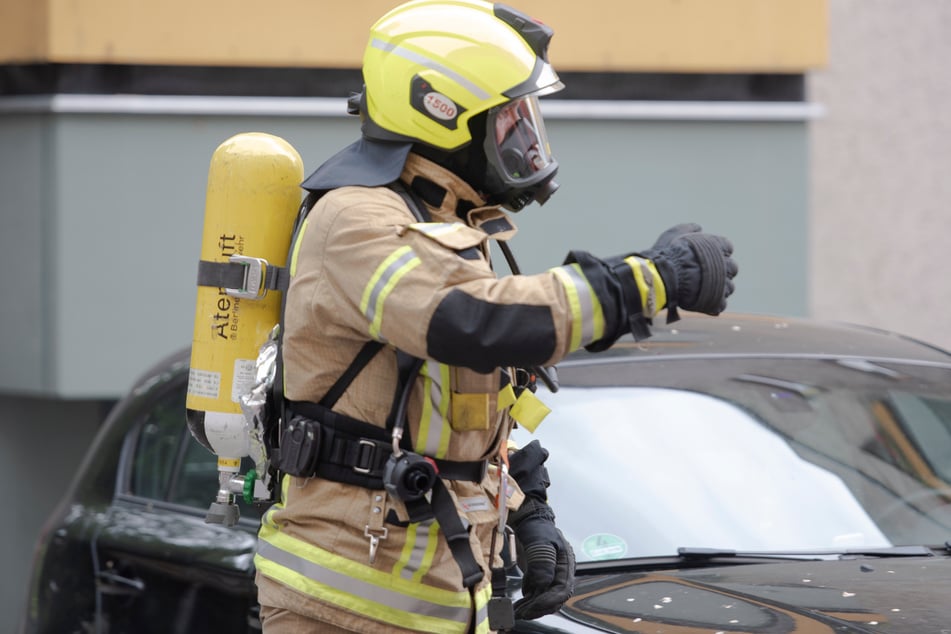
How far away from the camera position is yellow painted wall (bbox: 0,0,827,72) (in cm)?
658

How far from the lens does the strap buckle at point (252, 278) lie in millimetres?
2645

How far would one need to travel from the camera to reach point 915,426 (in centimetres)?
364

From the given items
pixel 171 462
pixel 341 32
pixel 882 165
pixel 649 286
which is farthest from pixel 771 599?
pixel 882 165

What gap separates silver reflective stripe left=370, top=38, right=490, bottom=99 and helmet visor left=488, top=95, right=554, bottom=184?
0.04 metres

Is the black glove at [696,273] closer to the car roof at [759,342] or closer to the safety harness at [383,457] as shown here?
the safety harness at [383,457]

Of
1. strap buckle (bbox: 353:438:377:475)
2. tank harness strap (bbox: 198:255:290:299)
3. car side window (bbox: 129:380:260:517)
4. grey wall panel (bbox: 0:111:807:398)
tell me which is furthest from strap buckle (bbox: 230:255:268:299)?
grey wall panel (bbox: 0:111:807:398)

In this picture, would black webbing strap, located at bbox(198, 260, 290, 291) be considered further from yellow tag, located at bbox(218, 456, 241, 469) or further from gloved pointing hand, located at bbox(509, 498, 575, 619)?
gloved pointing hand, located at bbox(509, 498, 575, 619)

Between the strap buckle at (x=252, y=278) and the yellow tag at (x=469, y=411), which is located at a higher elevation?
the strap buckle at (x=252, y=278)

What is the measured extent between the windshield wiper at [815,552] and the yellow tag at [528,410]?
2.36 ft

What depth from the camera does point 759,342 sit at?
3.81 m

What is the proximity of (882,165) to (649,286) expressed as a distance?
6310 millimetres

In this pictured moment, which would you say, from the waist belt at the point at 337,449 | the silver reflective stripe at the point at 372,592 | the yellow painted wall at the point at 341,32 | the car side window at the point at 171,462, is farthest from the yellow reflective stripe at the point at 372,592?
the yellow painted wall at the point at 341,32

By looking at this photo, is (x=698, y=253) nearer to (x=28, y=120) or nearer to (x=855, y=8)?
(x=28, y=120)

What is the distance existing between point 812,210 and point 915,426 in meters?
4.69
